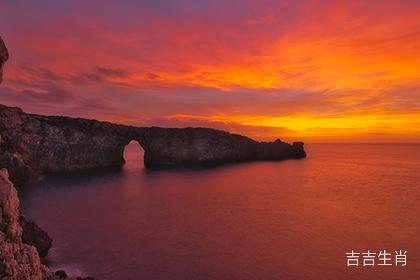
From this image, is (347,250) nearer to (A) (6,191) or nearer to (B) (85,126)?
(A) (6,191)

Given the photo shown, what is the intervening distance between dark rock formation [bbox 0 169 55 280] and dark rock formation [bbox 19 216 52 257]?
827cm

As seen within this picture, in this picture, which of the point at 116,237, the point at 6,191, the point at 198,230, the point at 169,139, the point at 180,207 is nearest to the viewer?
the point at 6,191

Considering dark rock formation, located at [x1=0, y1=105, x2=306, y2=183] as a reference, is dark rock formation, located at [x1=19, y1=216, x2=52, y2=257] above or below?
below

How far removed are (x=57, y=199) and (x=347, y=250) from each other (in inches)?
1483

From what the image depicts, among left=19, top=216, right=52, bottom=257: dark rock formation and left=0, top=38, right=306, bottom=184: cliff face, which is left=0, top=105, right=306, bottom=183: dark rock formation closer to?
left=0, top=38, right=306, bottom=184: cliff face

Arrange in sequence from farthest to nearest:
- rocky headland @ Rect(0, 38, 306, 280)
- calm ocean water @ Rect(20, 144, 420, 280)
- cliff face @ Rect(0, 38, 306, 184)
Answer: cliff face @ Rect(0, 38, 306, 184) < calm ocean water @ Rect(20, 144, 420, 280) < rocky headland @ Rect(0, 38, 306, 280)

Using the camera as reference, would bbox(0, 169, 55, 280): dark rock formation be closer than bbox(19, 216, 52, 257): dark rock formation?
Yes

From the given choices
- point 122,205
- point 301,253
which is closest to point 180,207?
point 122,205

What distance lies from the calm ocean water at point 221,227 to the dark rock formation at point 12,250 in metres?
8.15

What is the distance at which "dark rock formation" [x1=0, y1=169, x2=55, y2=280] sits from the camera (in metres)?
13.8

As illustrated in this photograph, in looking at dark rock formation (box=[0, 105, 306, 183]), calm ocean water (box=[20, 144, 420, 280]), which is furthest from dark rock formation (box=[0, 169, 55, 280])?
dark rock formation (box=[0, 105, 306, 183])

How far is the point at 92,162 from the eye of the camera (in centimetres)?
9138

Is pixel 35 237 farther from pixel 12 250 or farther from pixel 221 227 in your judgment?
pixel 221 227

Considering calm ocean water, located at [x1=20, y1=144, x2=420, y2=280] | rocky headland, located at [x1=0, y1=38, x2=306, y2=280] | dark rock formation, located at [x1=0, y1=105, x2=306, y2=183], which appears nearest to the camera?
rocky headland, located at [x1=0, y1=38, x2=306, y2=280]
